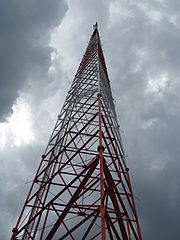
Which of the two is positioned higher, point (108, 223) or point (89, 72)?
point (89, 72)

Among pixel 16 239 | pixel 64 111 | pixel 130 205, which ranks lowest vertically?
pixel 16 239

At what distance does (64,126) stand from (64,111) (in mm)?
1547

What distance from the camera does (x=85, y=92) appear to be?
12.4 meters

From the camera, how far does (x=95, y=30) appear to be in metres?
23.8

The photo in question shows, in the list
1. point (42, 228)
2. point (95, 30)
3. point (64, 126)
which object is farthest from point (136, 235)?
point (95, 30)

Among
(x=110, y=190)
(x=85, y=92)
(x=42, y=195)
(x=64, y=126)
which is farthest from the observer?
(x=85, y=92)

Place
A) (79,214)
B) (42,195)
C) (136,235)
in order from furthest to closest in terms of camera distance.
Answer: (42,195) → (79,214) → (136,235)

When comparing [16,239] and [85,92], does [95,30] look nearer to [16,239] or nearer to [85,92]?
[85,92]

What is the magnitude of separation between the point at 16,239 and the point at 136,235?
14.0ft

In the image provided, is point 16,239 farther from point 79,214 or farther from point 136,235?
point 136,235

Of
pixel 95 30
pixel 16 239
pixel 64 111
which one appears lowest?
pixel 16 239

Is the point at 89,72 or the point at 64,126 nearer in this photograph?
the point at 64,126

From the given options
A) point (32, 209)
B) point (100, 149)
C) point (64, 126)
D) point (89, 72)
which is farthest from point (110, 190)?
point (89, 72)

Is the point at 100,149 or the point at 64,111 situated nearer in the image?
the point at 100,149
